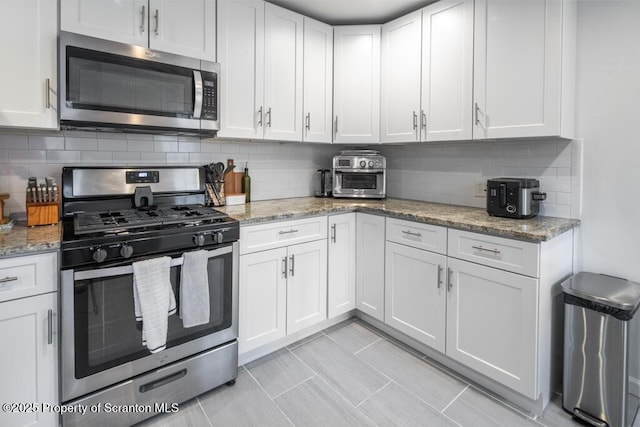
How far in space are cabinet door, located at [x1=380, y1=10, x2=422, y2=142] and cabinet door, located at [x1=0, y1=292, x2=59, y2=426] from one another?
7.67 ft

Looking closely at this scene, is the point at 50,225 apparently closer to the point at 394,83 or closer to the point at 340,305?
the point at 340,305

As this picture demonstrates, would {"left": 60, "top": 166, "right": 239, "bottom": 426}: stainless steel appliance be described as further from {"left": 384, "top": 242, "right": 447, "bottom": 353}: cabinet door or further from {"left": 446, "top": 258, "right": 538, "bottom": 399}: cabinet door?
{"left": 446, "top": 258, "right": 538, "bottom": 399}: cabinet door

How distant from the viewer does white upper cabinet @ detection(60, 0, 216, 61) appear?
1699 millimetres

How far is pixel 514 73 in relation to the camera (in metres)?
1.99

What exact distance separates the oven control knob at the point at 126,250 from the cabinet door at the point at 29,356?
30 cm

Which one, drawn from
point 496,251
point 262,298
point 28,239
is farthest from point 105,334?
point 496,251

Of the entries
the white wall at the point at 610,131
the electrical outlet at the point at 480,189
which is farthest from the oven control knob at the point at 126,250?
the white wall at the point at 610,131

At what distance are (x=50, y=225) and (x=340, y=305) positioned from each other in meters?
1.85

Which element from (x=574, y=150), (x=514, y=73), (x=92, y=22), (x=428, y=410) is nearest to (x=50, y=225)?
(x=92, y=22)

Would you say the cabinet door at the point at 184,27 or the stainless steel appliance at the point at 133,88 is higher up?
the cabinet door at the point at 184,27

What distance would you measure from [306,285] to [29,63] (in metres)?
1.89

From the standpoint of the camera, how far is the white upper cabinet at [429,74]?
223cm

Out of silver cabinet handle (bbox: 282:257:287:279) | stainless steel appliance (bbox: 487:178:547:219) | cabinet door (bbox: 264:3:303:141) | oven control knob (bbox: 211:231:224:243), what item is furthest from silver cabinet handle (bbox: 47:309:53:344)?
stainless steel appliance (bbox: 487:178:547:219)

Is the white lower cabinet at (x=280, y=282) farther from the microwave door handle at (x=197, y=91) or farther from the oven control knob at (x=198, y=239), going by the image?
the microwave door handle at (x=197, y=91)
